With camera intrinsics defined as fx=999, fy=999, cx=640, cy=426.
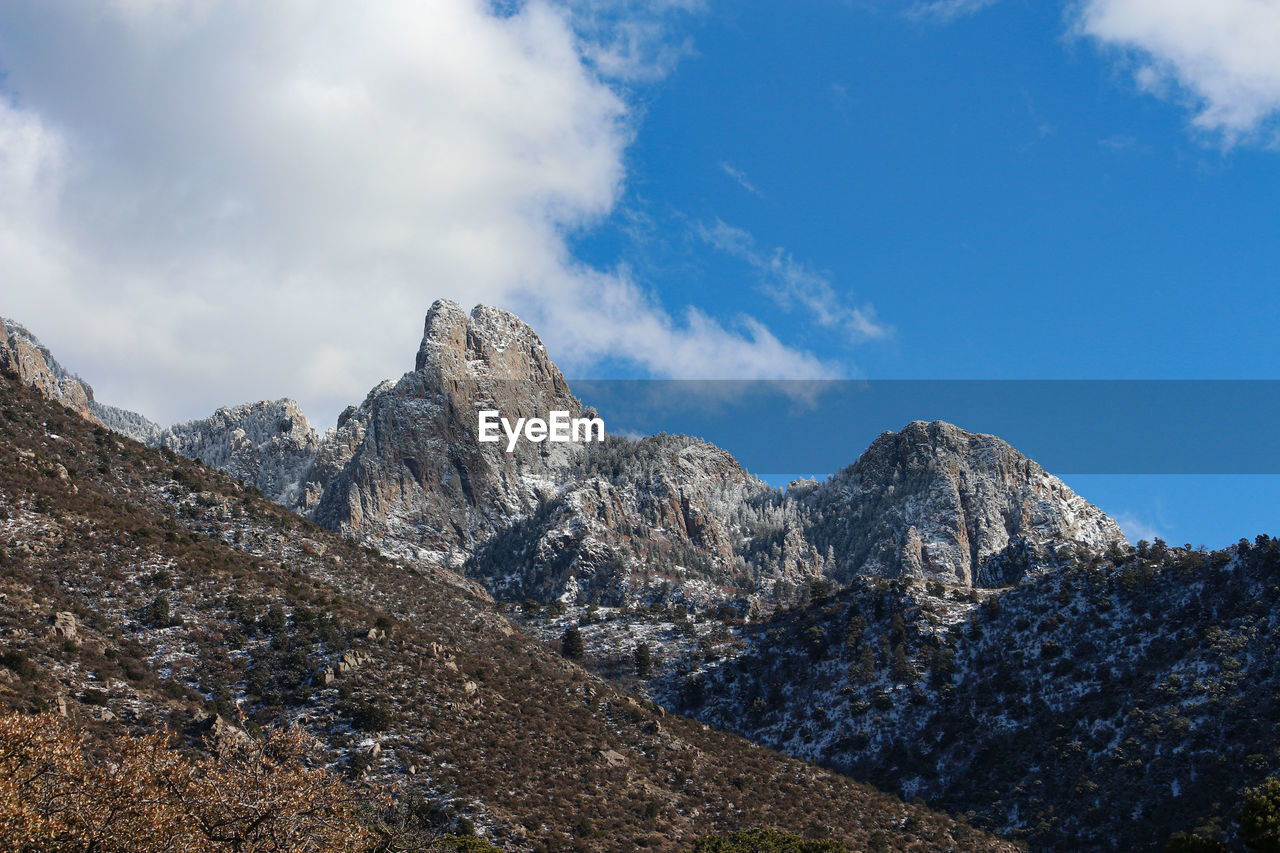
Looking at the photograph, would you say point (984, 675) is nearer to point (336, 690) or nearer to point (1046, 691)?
point (1046, 691)

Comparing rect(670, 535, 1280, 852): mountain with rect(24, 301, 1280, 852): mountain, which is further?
rect(670, 535, 1280, 852): mountain

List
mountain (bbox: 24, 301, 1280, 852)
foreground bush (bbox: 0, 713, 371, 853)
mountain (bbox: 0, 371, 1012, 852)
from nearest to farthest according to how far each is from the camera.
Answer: foreground bush (bbox: 0, 713, 371, 853)
mountain (bbox: 0, 371, 1012, 852)
mountain (bbox: 24, 301, 1280, 852)

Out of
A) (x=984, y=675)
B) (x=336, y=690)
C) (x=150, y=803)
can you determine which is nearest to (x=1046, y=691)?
(x=984, y=675)

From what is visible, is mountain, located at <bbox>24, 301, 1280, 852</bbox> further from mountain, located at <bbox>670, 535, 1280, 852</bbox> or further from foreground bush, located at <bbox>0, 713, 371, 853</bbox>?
foreground bush, located at <bbox>0, 713, 371, 853</bbox>

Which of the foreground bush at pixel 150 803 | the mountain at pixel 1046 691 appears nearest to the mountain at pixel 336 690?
the mountain at pixel 1046 691

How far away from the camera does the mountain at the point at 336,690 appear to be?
68.8 meters

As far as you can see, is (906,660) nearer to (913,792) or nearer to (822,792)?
(913,792)

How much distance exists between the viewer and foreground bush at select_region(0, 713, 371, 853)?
31734 millimetres

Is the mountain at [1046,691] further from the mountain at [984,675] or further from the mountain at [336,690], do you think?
the mountain at [336,690]

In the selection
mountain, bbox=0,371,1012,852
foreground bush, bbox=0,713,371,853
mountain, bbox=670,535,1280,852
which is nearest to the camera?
foreground bush, bbox=0,713,371,853

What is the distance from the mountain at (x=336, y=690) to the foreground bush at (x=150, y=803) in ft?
54.6

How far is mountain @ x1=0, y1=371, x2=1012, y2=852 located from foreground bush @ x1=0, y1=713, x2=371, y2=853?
16645 millimetres

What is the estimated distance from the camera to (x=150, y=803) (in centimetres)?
3284

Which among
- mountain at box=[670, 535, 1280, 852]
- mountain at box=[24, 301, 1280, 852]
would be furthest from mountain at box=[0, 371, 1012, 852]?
mountain at box=[670, 535, 1280, 852]
